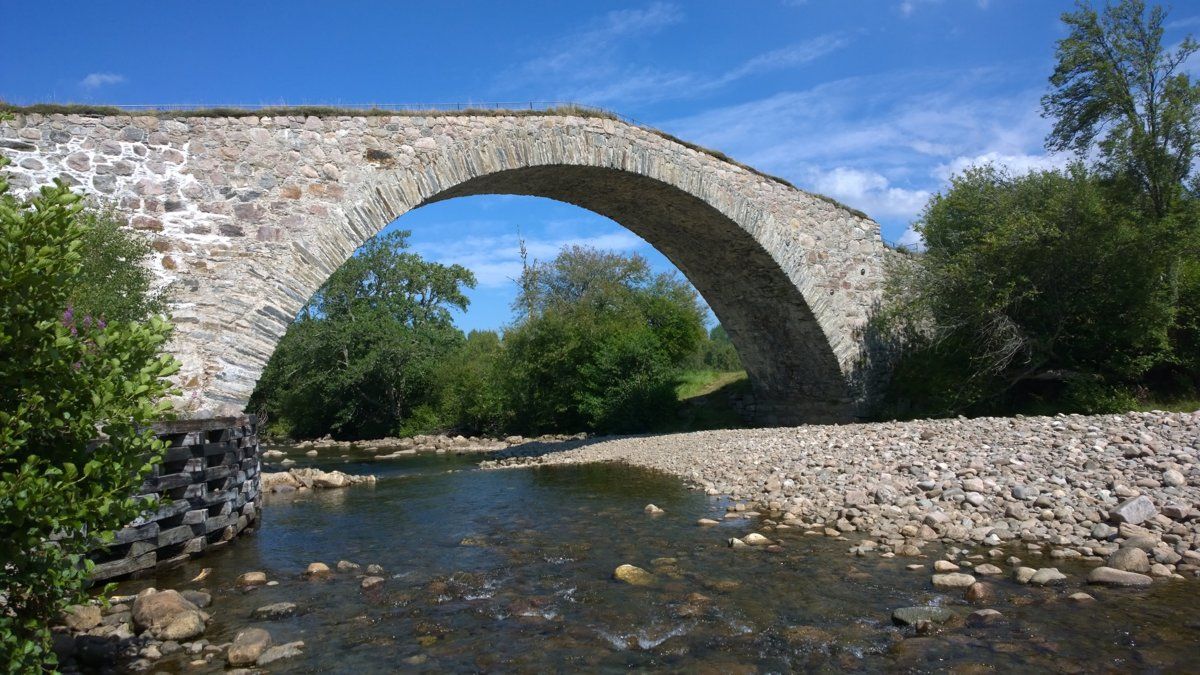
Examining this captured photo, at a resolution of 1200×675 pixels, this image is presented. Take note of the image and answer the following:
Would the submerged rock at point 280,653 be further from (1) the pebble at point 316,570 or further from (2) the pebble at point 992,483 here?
(2) the pebble at point 992,483

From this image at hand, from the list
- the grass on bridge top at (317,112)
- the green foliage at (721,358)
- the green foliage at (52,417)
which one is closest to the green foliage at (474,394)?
the grass on bridge top at (317,112)

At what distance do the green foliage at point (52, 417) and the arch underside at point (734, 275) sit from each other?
938 centimetres

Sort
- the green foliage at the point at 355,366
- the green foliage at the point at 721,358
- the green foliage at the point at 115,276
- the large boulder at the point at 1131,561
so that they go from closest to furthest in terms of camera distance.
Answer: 1. the large boulder at the point at 1131,561
2. the green foliage at the point at 115,276
3. the green foliage at the point at 355,366
4. the green foliage at the point at 721,358

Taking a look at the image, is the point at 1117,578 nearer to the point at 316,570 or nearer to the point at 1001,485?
the point at 1001,485

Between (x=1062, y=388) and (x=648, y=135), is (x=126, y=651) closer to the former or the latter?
(x=648, y=135)

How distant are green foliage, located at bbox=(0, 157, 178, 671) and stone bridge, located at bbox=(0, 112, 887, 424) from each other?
638 cm

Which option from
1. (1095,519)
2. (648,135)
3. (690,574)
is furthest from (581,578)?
(648,135)

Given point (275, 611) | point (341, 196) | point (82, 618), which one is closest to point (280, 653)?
point (275, 611)

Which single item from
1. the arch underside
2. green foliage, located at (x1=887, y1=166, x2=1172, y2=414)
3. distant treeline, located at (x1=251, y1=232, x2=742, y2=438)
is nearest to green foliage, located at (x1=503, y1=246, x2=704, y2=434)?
distant treeline, located at (x1=251, y1=232, x2=742, y2=438)

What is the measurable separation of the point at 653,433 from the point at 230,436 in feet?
44.8

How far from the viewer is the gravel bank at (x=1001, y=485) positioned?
617 centimetres

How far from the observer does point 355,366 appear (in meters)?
28.2

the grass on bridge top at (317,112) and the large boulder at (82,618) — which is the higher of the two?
the grass on bridge top at (317,112)

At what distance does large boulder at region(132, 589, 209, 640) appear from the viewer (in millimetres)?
4672
